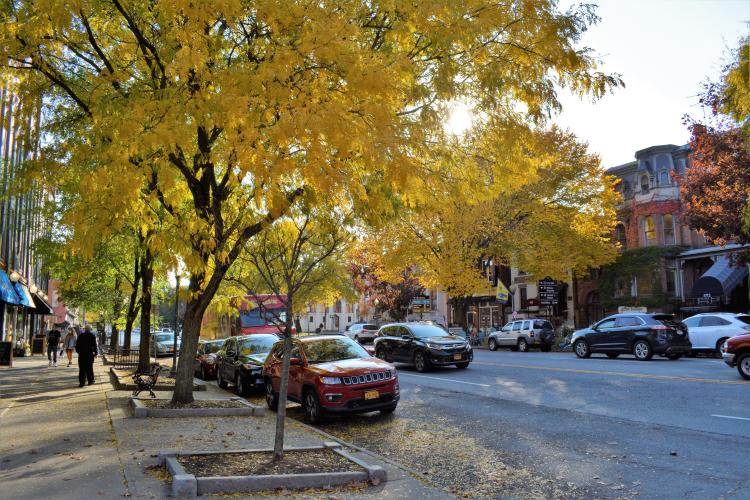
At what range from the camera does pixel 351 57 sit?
696cm

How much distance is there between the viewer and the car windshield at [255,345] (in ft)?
56.0

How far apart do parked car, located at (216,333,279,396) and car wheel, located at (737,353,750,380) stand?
37.9 ft

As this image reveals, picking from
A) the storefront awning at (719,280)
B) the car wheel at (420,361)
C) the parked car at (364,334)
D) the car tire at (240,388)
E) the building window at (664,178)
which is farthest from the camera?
the parked car at (364,334)

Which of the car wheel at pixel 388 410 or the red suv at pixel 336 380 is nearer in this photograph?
the red suv at pixel 336 380

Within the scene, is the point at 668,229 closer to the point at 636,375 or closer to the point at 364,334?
the point at 364,334

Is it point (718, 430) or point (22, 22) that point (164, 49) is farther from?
point (718, 430)

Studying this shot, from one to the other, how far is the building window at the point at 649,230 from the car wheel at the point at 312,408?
3635 cm

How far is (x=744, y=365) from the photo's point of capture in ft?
47.7

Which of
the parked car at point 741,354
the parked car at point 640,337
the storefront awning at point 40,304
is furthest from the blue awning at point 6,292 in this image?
the parked car at point 741,354

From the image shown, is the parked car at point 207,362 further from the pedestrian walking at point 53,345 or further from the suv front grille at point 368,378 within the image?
the suv front grille at point 368,378

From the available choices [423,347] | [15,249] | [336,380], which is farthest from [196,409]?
[15,249]

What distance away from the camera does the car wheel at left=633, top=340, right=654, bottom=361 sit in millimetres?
21906

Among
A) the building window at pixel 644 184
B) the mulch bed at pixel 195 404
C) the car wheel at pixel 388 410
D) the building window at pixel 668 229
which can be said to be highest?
the building window at pixel 644 184

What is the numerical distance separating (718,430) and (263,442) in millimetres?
6642
